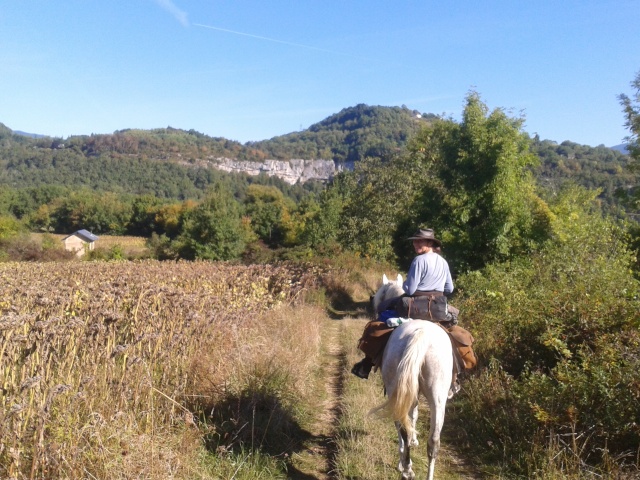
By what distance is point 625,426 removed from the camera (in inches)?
182

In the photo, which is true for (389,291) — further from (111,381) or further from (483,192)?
(483,192)

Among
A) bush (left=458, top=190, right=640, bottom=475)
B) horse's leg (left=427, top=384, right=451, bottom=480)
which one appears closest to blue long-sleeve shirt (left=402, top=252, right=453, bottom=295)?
horse's leg (left=427, top=384, right=451, bottom=480)

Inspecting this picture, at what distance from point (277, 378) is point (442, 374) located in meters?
2.77

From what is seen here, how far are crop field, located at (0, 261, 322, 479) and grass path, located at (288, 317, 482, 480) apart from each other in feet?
4.03

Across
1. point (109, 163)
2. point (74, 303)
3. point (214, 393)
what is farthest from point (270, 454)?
point (109, 163)

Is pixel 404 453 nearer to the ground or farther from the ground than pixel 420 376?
nearer to the ground

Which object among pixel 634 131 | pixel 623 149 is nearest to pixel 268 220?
pixel 623 149

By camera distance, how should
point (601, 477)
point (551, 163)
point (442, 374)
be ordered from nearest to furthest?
point (601, 477)
point (442, 374)
point (551, 163)

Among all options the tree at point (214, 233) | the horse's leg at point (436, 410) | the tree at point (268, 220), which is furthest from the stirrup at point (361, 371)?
the tree at point (268, 220)

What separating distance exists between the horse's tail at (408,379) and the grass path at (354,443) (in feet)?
2.73

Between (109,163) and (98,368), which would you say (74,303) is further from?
(109,163)

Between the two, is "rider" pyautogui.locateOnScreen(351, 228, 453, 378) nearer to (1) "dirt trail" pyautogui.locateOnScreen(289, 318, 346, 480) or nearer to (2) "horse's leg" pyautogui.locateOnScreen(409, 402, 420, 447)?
(2) "horse's leg" pyautogui.locateOnScreen(409, 402, 420, 447)

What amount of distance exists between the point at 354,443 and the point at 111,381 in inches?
110

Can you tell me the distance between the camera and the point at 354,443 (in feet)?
18.5
